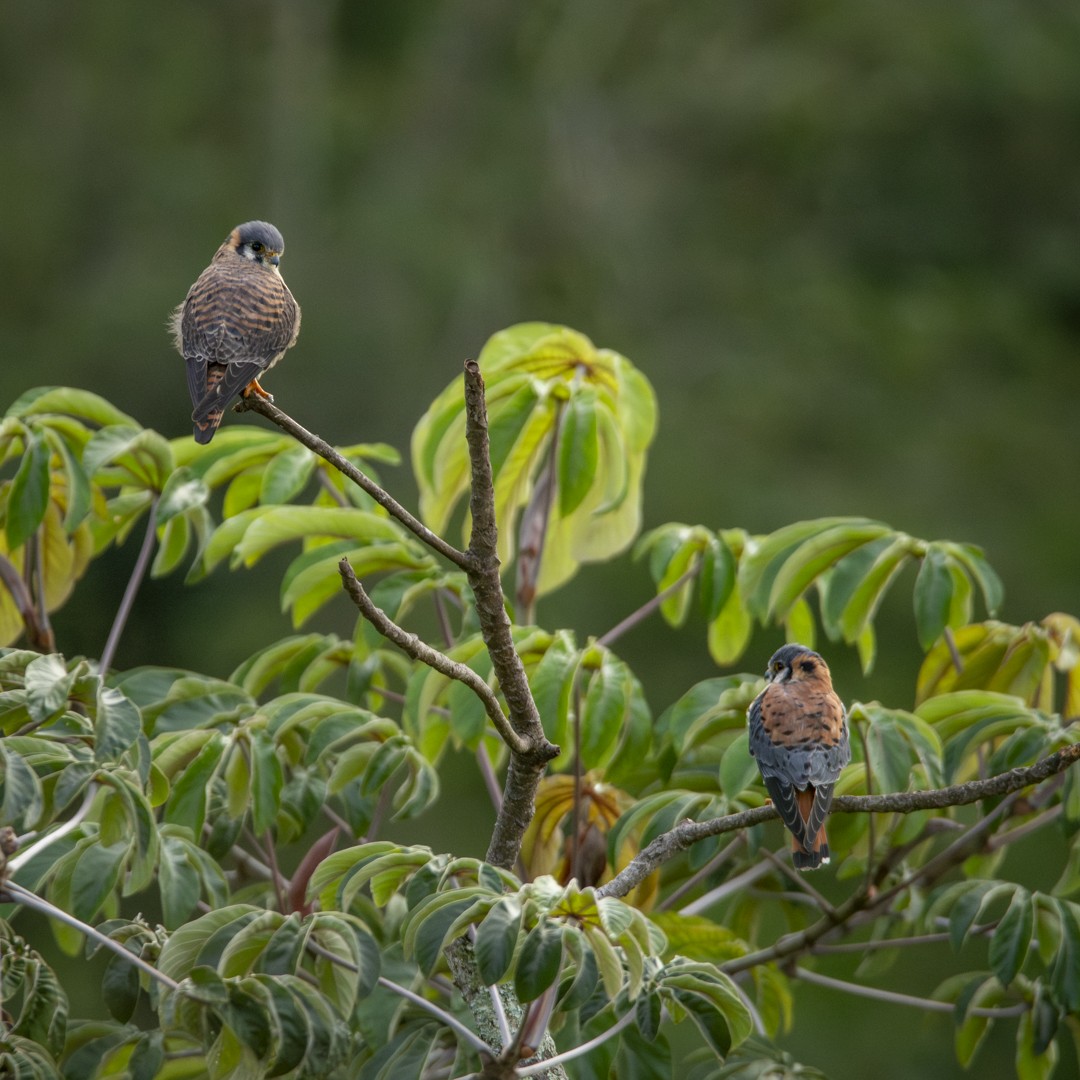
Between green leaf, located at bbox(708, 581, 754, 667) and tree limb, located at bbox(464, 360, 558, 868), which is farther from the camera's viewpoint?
green leaf, located at bbox(708, 581, 754, 667)

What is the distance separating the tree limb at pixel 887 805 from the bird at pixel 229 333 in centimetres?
79

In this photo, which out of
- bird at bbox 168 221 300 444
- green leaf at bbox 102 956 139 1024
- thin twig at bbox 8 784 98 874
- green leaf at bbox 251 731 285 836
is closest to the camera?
thin twig at bbox 8 784 98 874

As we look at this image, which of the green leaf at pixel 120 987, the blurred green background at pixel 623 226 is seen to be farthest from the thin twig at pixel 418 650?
the blurred green background at pixel 623 226

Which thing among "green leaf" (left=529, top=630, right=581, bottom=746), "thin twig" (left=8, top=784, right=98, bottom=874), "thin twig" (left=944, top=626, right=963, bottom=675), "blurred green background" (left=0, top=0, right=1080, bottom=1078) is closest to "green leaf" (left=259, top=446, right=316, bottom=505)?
"green leaf" (left=529, top=630, right=581, bottom=746)

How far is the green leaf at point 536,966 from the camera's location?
4.40 feet

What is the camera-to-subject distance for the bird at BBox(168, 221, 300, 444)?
1844 mm

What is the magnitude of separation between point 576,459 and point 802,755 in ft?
1.85

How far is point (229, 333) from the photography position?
6.17 feet

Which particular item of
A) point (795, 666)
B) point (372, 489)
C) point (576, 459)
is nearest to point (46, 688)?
point (372, 489)

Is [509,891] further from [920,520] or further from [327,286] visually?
[327,286]

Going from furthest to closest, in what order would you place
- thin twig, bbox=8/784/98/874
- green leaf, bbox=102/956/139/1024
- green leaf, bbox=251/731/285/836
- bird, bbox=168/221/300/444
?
bird, bbox=168/221/300/444 → green leaf, bbox=251/731/285/836 → green leaf, bbox=102/956/139/1024 → thin twig, bbox=8/784/98/874

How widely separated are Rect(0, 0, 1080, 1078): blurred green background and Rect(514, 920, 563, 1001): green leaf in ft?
15.6

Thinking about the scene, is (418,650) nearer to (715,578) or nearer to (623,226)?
(715,578)

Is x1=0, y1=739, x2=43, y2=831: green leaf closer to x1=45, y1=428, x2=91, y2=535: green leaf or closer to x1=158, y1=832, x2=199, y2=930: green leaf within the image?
x1=158, y1=832, x2=199, y2=930: green leaf
